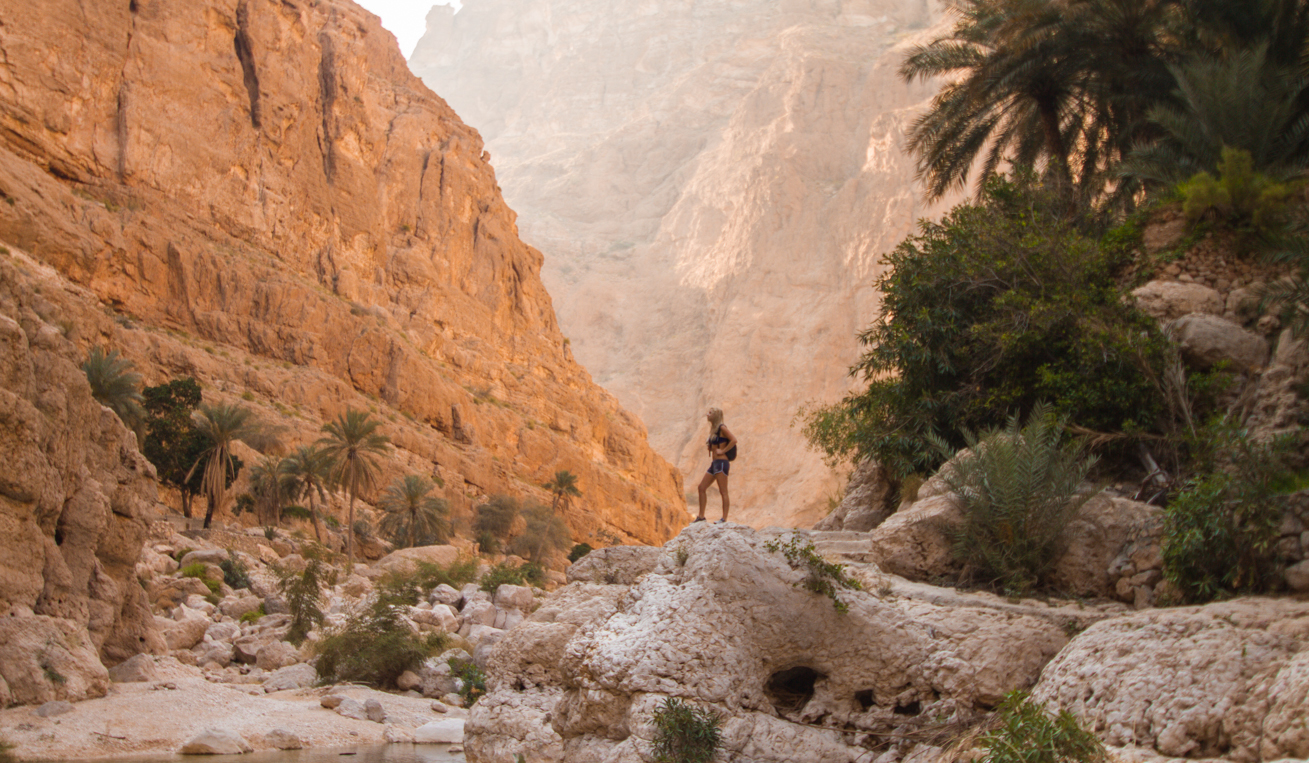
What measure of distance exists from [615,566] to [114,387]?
25.5 m

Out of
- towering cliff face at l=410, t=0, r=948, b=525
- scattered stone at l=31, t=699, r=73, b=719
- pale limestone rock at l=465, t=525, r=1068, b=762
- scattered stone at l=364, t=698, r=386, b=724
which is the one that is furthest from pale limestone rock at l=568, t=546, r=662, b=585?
towering cliff face at l=410, t=0, r=948, b=525

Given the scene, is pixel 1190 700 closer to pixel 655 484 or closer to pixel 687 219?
pixel 655 484

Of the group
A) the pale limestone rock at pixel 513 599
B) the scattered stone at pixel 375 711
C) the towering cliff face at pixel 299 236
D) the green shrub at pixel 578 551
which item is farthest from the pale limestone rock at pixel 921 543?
the green shrub at pixel 578 551

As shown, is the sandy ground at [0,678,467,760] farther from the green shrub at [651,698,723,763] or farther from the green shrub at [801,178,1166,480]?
the green shrub at [801,178,1166,480]

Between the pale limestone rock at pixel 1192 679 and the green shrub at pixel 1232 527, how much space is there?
1.90 feet

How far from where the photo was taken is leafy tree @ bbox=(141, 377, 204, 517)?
110ft

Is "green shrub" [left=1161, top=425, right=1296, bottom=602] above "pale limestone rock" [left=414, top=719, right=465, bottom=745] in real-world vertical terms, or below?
above

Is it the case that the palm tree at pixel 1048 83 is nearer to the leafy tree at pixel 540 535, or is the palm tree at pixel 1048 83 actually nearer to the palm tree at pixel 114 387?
the palm tree at pixel 114 387

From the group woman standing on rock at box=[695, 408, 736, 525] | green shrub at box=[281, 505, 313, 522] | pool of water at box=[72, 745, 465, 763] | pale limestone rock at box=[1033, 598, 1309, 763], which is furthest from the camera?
green shrub at box=[281, 505, 313, 522]

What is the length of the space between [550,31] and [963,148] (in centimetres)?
17958

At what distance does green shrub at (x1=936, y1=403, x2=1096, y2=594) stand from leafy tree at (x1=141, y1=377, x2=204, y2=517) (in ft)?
102

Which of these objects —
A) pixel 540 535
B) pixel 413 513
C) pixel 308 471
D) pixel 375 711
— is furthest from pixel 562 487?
pixel 375 711

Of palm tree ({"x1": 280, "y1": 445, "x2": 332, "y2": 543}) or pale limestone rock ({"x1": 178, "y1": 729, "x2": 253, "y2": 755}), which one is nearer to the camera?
pale limestone rock ({"x1": 178, "y1": 729, "x2": 253, "y2": 755})

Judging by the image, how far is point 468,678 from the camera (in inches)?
617
